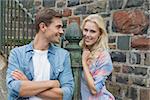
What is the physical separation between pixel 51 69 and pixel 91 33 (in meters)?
0.49

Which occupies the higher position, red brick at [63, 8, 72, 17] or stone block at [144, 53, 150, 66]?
red brick at [63, 8, 72, 17]

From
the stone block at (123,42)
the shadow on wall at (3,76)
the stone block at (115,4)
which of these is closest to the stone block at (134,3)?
the stone block at (115,4)

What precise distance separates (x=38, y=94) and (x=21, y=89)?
13cm

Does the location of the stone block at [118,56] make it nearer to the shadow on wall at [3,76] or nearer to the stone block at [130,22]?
the stone block at [130,22]

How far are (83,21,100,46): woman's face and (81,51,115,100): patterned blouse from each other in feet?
0.44

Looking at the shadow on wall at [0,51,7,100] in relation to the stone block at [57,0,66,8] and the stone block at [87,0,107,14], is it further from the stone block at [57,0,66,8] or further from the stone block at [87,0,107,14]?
the stone block at [87,0,107,14]

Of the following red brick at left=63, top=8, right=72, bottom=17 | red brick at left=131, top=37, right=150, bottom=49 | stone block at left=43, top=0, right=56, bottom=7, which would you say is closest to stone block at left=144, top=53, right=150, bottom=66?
red brick at left=131, top=37, right=150, bottom=49

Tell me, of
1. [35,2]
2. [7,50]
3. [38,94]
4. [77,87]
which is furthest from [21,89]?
[35,2]

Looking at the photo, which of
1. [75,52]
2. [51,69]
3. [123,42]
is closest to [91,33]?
[75,52]

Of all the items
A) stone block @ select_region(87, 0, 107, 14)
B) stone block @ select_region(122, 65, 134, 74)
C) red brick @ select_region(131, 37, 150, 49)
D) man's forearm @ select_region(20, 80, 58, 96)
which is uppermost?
stone block @ select_region(87, 0, 107, 14)

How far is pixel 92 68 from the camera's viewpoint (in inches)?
A: 106

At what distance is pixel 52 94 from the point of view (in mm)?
2426

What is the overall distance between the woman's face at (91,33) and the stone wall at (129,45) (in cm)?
160

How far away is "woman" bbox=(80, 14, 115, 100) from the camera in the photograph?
263 centimetres
